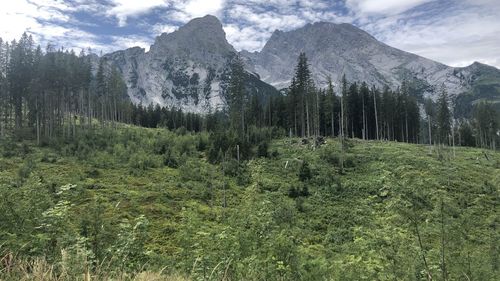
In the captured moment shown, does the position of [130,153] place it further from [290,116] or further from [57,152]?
[290,116]

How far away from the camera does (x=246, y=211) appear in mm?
12188

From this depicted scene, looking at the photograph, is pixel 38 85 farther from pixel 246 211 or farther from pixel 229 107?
pixel 246 211

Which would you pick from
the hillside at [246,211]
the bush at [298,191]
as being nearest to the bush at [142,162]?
the hillside at [246,211]

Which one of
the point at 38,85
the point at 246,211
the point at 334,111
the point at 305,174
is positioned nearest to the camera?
the point at 246,211

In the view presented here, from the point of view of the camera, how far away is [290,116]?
283 ft

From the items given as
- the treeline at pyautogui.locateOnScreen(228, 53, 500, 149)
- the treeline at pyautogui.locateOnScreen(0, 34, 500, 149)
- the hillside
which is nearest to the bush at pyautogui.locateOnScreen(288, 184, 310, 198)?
the hillside

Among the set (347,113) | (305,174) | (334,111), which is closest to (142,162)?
(305,174)

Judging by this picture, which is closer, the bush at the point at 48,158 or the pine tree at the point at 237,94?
the bush at the point at 48,158

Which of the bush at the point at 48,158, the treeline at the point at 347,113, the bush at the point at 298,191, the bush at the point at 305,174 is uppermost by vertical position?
the treeline at the point at 347,113

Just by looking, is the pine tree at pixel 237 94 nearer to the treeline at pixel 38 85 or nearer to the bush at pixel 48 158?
the treeline at pixel 38 85

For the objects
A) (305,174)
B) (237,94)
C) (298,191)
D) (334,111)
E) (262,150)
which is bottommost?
(298,191)

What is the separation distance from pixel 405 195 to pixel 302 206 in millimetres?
30138

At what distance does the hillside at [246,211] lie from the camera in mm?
7184

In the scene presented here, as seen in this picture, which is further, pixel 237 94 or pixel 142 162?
pixel 237 94
